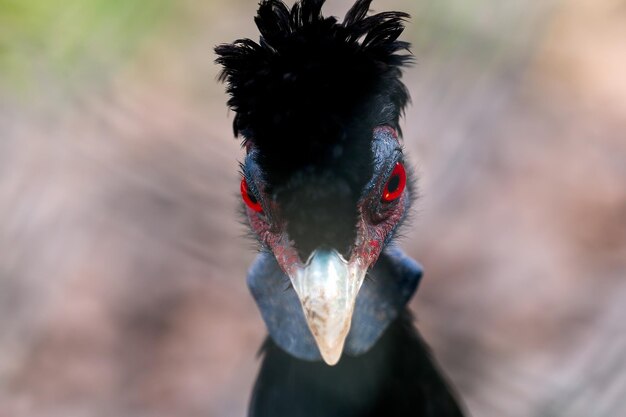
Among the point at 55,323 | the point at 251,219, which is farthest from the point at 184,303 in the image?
the point at 251,219

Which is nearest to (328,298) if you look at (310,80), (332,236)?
(332,236)

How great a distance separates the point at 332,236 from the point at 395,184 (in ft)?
0.90

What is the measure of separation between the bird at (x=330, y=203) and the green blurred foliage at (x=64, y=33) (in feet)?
3.37

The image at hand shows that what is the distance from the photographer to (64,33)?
A: 2.89 m

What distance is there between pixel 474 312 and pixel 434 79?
1.32 m

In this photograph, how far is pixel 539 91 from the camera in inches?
171

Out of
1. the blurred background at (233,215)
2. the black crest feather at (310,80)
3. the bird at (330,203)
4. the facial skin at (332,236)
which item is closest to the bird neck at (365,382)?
the bird at (330,203)

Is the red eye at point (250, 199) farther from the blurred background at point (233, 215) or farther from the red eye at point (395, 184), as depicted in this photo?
the blurred background at point (233, 215)

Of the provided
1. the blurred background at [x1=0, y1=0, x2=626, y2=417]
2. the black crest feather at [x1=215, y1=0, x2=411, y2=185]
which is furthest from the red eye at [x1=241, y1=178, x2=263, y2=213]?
the blurred background at [x1=0, y1=0, x2=626, y2=417]

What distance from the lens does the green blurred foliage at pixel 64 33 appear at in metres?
2.71

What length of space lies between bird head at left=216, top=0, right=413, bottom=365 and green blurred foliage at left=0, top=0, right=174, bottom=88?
1.07 meters

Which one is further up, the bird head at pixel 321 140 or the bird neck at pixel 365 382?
the bird head at pixel 321 140

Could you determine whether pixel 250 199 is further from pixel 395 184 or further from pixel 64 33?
pixel 64 33

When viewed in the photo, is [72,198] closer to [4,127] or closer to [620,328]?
[4,127]
